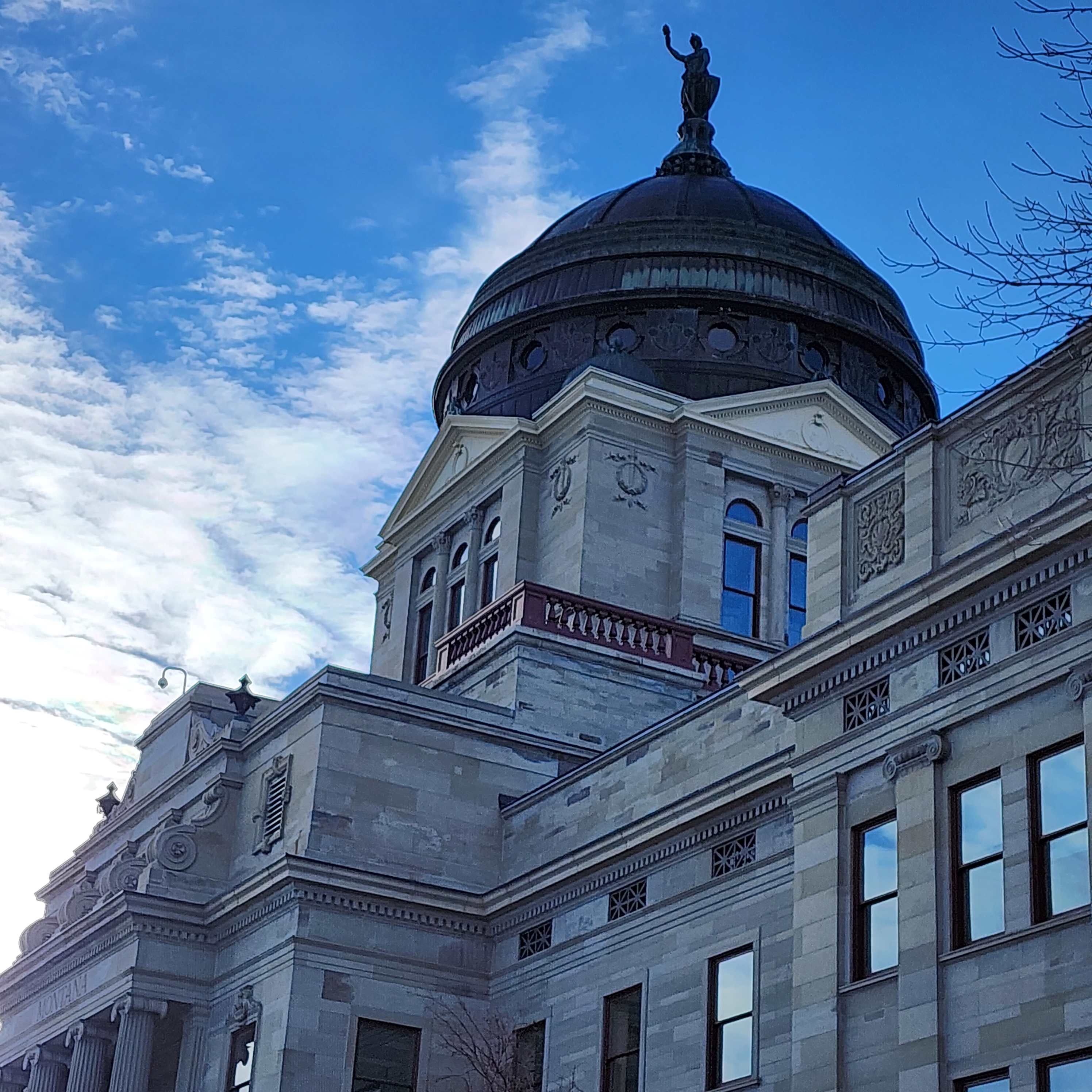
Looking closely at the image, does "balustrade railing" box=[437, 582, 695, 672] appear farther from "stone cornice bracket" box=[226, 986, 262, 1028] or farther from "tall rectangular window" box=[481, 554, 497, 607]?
"stone cornice bracket" box=[226, 986, 262, 1028]

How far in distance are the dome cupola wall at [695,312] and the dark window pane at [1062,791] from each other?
26.2 meters

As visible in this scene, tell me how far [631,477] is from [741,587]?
136 inches

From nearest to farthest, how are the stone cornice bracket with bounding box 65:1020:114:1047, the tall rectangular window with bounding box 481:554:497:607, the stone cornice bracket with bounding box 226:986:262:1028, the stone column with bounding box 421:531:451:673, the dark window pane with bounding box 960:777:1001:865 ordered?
the dark window pane with bounding box 960:777:1001:865
the stone cornice bracket with bounding box 226:986:262:1028
the stone cornice bracket with bounding box 65:1020:114:1047
the tall rectangular window with bounding box 481:554:497:607
the stone column with bounding box 421:531:451:673

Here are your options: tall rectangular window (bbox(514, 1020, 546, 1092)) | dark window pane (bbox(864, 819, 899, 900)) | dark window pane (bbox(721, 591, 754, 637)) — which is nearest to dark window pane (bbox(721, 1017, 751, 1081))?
dark window pane (bbox(864, 819, 899, 900))

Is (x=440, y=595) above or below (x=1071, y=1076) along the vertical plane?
above

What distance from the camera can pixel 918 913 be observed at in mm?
23031

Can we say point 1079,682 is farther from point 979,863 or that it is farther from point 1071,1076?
point 1071,1076

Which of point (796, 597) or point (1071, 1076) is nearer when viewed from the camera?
point (1071, 1076)

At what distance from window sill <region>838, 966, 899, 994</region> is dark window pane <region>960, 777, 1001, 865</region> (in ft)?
4.86

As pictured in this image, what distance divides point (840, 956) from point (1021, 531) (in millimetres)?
5445

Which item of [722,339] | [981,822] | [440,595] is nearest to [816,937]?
[981,822]

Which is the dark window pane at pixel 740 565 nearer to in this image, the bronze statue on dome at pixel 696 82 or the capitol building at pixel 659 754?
the capitol building at pixel 659 754

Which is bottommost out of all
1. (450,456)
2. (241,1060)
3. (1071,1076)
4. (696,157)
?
(1071,1076)

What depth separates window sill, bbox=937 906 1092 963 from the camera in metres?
21.1
